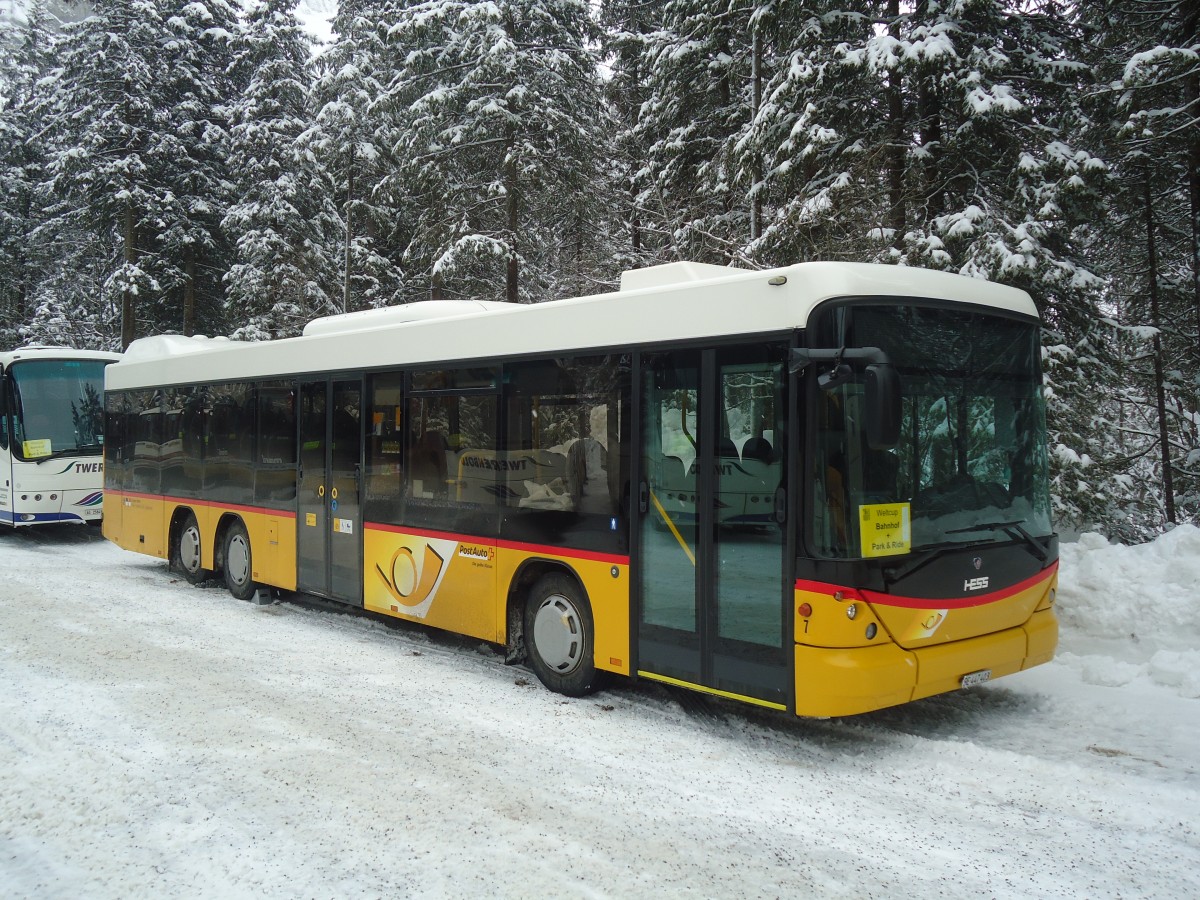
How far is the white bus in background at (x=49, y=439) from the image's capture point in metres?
16.2

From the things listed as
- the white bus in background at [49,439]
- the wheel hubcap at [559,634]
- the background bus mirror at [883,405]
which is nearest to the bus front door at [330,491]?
the wheel hubcap at [559,634]

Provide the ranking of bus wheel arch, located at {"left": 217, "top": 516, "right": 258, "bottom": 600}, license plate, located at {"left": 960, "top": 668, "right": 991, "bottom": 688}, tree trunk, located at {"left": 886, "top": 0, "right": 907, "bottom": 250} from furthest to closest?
tree trunk, located at {"left": 886, "top": 0, "right": 907, "bottom": 250} → bus wheel arch, located at {"left": 217, "top": 516, "right": 258, "bottom": 600} → license plate, located at {"left": 960, "top": 668, "right": 991, "bottom": 688}

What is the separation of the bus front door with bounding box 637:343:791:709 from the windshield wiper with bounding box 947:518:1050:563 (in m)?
1.24

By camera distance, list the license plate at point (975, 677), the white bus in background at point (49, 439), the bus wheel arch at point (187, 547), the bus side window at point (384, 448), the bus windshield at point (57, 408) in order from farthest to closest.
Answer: the bus windshield at point (57, 408)
the white bus in background at point (49, 439)
the bus wheel arch at point (187, 547)
the bus side window at point (384, 448)
the license plate at point (975, 677)

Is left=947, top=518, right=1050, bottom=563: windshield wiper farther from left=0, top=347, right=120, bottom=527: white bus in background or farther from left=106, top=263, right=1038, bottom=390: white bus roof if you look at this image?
left=0, top=347, right=120, bottom=527: white bus in background

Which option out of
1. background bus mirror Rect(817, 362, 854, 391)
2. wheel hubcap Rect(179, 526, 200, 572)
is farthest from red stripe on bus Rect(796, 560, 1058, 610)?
wheel hubcap Rect(179, 526, 200, 572)

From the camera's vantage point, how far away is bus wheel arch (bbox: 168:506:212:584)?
11792mm

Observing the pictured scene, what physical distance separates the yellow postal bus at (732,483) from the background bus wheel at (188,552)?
430 centimetres

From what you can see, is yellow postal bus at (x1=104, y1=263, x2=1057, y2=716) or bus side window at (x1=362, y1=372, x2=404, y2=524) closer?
yellow postal bus at (x1=104, y1=263, x2=1057, y2=716)

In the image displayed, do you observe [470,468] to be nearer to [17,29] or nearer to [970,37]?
[970,37]

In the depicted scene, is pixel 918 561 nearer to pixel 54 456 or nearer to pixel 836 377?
pixel 836 377

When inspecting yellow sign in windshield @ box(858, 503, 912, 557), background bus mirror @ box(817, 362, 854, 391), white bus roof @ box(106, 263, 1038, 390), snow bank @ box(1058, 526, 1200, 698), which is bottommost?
snow bank @ box(1058, 526, 1200, 698)

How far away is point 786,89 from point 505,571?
8.64 m

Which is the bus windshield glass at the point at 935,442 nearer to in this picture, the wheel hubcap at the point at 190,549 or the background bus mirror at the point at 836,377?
the background bus mirror at the point at 836,377
